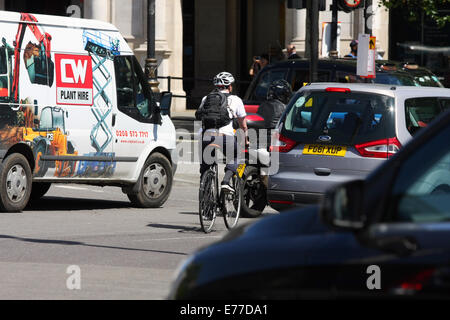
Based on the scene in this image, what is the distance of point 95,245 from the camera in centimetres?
1074

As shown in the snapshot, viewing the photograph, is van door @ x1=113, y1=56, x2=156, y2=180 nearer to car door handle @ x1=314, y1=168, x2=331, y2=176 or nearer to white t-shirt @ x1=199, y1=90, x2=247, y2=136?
white t-shirt @ x1=199, y1=90, x2=247, y2=136

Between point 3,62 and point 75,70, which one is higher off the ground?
point 3,62

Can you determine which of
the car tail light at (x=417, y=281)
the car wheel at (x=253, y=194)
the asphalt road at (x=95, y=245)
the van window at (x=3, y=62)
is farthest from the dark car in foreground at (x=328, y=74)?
the car tail light at (x=417, y=281)

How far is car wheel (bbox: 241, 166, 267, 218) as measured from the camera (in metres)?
13.3

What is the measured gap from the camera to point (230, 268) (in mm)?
3627

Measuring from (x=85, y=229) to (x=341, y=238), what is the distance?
8931 millimetres

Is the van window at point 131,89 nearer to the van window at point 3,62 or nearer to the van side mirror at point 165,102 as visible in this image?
the van side mirror at point 165,102

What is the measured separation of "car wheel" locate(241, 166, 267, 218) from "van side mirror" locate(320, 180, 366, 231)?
963 centimetres

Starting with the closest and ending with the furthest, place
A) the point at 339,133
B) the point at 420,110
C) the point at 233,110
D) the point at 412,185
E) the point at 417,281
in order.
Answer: the point at 417,281 → the point at 412,185 → the point at 339,133 → the point at 420,110 → the point at 233,110

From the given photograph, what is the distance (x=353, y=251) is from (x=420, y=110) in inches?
323

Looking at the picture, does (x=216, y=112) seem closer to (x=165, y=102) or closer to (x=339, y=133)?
(x=339, y=133)

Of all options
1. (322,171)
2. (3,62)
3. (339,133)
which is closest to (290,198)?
(322,171)

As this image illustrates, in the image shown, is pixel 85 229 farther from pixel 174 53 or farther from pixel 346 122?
pixel 174 53
